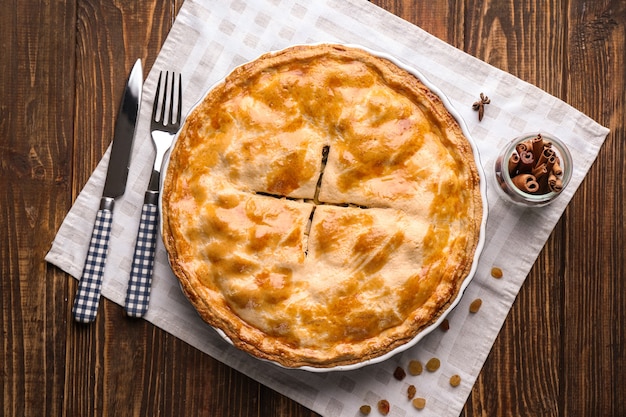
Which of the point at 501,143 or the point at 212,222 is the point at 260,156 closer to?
the point at 212,222

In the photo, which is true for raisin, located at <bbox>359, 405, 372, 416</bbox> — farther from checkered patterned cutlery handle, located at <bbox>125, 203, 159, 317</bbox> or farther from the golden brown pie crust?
checkered patterned cutlery handle, located at <bbox>125, 203, 159, 317</bbox>

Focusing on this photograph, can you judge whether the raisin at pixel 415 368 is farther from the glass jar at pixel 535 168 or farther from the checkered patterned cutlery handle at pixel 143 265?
the checkered patterned cutlery handle at pixel 143 265

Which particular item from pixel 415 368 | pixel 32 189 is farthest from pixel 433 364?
pixel 32 189

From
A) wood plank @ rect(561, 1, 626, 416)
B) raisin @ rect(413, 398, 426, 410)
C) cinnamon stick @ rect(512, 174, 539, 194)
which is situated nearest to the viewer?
cinnamon stick @ rect(512, 174, 539, 194)

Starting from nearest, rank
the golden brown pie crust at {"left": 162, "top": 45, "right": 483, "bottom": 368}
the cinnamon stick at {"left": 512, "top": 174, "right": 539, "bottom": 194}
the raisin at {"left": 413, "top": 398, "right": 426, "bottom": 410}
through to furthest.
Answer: the golden brown pie crust at {"left": 162, "top": 45, "right": 483, "bottom": 368} < the cinnamon stick at {"left": 512, "top": 174, "right": 539, "bottom": 194} < the raisin at {"left": 413, "top": 398, "right": 426, "bottom": 410}

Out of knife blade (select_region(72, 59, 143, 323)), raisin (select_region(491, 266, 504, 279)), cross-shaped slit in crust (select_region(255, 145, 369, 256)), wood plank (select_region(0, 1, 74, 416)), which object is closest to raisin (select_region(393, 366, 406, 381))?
raisin (select_region(491, 266, 504, 279))

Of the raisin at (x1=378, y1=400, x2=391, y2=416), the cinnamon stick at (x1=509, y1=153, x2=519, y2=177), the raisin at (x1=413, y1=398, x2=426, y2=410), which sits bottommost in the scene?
the raisin at (x1=378, y1=400, x2=391, y2=416)

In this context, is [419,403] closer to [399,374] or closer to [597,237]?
[399,374]

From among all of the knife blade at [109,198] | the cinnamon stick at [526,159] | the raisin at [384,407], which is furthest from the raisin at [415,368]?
the knife blade at [109,198]
